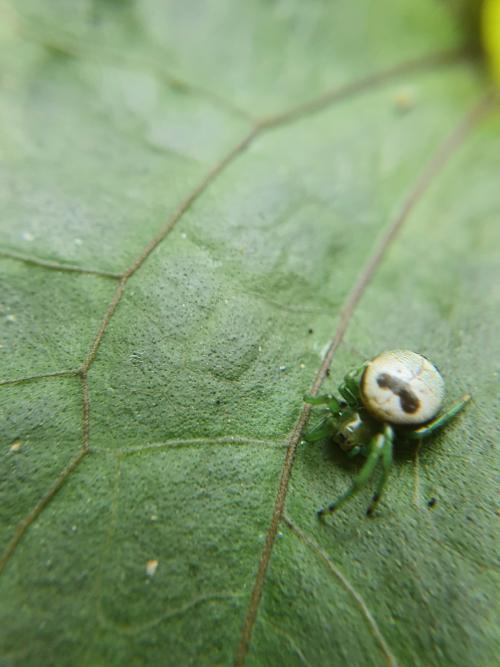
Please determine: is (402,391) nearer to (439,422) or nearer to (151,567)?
(439,422)

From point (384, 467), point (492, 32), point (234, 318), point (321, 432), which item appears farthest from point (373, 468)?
point (492, 32)

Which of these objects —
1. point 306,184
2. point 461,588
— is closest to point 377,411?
point 461,588

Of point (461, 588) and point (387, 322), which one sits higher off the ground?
point (387, 322)

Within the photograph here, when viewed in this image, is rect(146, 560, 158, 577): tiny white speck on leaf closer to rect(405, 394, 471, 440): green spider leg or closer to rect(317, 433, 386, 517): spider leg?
rect(317, 433, 386, 517): spider leg

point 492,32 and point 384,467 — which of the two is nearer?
point 384,467

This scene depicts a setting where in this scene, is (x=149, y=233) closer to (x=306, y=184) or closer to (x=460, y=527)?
(x=306, y=184)
